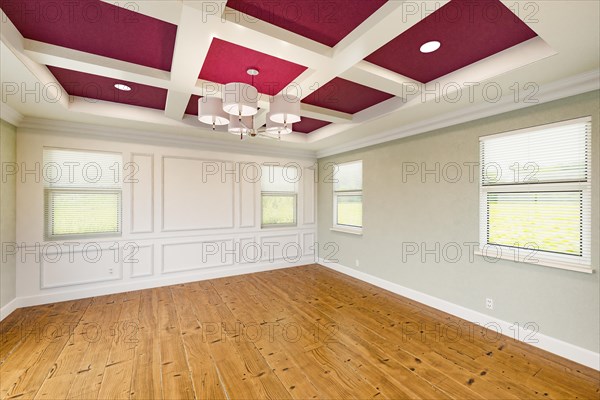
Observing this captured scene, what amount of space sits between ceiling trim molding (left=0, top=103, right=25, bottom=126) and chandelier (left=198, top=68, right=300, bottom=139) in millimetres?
2418

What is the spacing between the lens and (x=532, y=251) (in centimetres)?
264

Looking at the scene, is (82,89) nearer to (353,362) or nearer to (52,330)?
(52,330)

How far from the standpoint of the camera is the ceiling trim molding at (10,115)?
3014 millimetres

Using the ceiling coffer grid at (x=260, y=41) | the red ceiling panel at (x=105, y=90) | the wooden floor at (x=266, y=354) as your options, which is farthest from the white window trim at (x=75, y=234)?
the ceiling coffer grid at (x=260, y=41)

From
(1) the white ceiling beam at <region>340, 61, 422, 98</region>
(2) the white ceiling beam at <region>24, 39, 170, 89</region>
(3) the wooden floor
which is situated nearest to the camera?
(3) the wooden floor

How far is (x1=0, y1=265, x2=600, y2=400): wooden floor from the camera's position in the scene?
6.43ft

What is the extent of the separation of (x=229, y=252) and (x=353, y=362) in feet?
10.5

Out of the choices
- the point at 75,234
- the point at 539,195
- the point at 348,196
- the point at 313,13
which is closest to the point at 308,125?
the point at 348,196

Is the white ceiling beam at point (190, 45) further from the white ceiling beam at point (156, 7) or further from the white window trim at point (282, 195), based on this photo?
the white window trim at point (282, 195)

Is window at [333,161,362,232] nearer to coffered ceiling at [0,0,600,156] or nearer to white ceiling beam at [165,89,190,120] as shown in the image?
coffered ceiling at [0,0,600,156]

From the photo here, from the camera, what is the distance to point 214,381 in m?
2.04

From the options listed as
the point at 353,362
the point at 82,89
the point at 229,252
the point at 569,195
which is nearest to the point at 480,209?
the point at 569,195

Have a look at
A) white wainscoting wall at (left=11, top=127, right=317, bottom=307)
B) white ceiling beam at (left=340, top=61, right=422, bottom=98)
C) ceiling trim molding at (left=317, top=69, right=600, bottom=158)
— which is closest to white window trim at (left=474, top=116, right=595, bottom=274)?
ceiling trim molding at (left=317, top=69, right=600, bottom=158)

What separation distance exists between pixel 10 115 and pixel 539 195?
6.02 metres
